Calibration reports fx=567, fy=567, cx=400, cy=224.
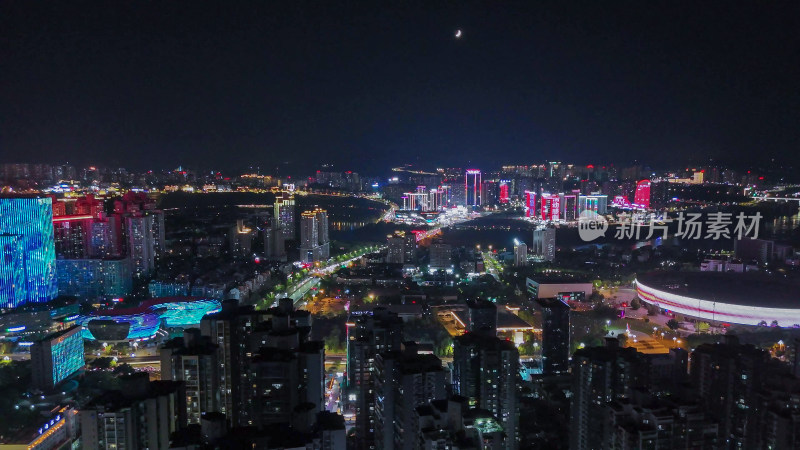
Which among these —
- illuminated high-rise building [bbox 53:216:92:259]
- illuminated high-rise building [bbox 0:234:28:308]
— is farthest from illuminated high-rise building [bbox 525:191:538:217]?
illuminated high-rise building [bbox 0:234:28:308]

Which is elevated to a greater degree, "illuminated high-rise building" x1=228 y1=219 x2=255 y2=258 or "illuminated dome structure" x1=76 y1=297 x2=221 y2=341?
"illuminated high-rise building" x1=228 y1=219 x2=255 y2=258

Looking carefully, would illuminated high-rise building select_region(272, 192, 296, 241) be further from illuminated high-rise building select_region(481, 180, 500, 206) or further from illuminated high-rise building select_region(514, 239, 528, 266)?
illuminated high-rise building select_region(481, 180, 500, 206)

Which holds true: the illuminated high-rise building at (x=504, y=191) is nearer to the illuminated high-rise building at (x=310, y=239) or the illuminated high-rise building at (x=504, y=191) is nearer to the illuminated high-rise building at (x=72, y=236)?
the illuminated high-rise building at (x=310, y=239)

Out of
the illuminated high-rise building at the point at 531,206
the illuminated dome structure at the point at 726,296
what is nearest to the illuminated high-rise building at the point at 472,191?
the illuminated high-rise building at the point at 531,206

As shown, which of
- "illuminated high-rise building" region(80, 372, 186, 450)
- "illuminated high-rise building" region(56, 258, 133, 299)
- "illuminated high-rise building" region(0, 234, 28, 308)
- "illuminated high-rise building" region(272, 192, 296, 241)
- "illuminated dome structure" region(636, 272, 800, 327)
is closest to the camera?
"illuminated high-rise building" region(80, 372, 186, 450)

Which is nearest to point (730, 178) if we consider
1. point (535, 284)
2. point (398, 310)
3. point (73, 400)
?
point (535, 284)

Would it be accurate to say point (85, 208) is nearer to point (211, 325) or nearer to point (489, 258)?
point (211, 325)

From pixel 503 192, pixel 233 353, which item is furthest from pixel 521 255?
pixel 503 192
